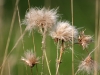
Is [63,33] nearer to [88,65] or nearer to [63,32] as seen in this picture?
[63,32]

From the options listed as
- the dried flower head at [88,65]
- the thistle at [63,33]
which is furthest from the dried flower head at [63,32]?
the dried flower head at [88,65]

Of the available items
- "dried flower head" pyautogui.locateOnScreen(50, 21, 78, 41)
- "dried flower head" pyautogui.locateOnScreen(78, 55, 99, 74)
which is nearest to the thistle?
"dried flower head" pyautogui.locateOnScreen(50, 21, 78, 41)

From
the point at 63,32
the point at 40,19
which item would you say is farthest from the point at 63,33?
the point at 40,19

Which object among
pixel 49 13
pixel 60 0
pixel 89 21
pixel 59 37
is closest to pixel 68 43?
pixel 59 37

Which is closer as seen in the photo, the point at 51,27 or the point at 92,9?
the point at 51,27

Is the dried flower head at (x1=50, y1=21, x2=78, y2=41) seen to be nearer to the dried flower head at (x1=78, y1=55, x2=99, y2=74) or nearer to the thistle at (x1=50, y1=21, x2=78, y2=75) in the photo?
the thistle at (x1=50, y1=21, x2=78, y2=75)

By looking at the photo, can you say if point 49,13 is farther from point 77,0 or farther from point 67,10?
point 77,0
